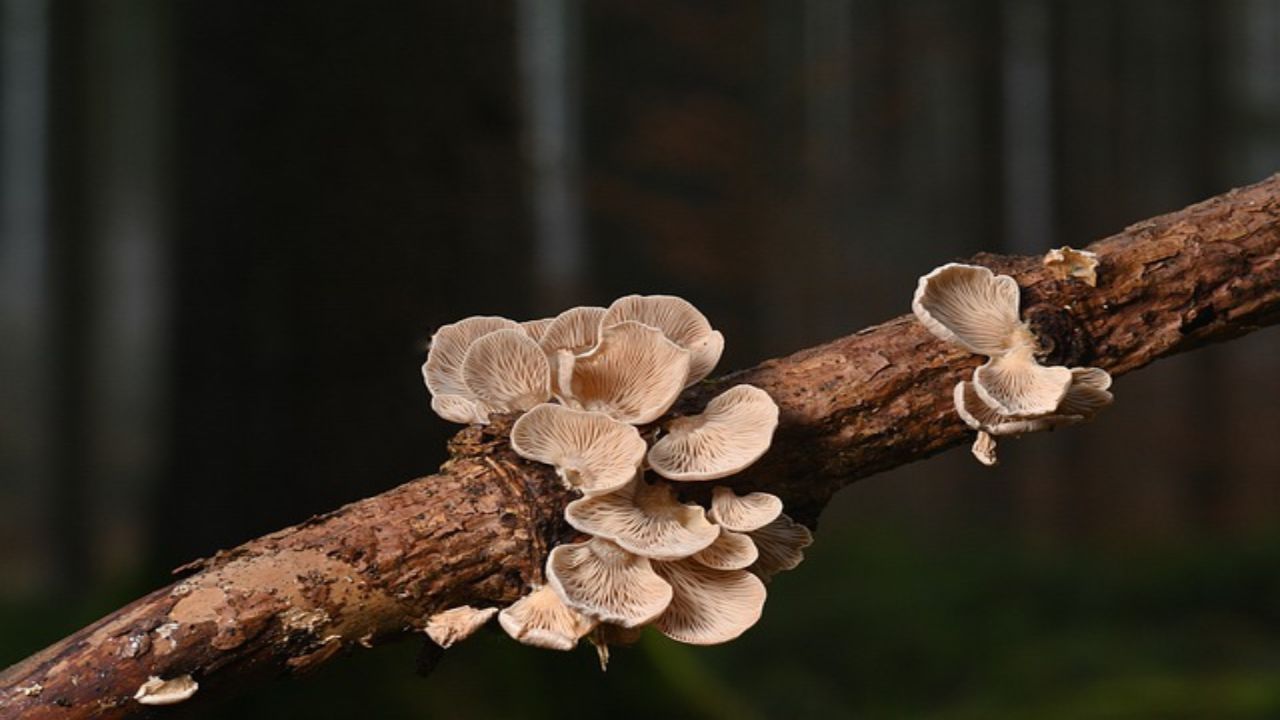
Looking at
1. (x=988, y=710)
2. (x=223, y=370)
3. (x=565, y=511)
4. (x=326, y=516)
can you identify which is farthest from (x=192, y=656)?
(x=988, y=710)

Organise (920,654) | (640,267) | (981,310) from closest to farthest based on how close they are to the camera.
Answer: (981,310) → (920,654) → (640,267)

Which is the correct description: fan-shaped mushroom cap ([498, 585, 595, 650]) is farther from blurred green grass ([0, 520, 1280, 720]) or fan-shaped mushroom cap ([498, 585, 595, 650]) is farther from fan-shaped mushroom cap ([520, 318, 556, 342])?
blurred green grass ([0, 520, 1280, 720])

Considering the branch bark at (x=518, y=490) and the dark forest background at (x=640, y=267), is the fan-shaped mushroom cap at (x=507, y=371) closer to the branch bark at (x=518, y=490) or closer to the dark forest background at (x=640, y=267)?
the branch bark at (x=518, y=490)

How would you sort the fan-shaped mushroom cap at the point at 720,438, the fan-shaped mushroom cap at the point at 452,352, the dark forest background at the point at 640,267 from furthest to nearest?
the dark forest background at the point at 640,267, the fan-shaped mushroom cap at the point at 452,352, the fan-shaped mushroom cap at the point at 720,438

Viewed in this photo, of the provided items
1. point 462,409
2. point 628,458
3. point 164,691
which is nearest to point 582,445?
point 628,458

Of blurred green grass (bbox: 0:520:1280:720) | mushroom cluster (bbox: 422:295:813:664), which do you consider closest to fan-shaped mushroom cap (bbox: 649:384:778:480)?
mushroom cluster (bbox: 422:295:813:664)

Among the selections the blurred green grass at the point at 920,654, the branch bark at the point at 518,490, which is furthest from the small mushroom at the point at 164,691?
the blurred green grass at the point at 920,654

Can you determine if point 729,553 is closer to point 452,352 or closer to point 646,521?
point 646,521
